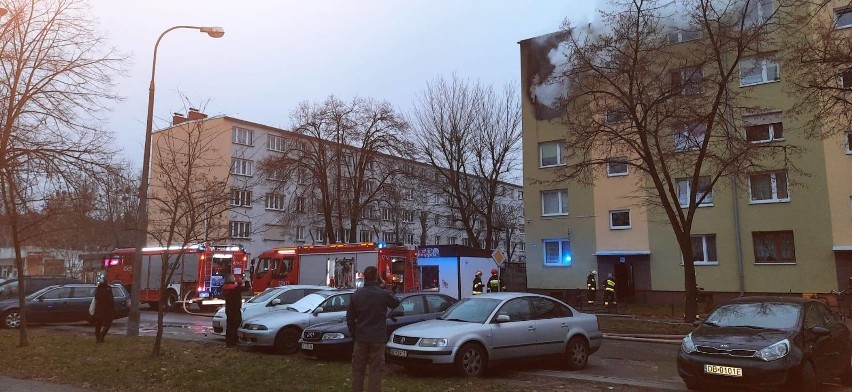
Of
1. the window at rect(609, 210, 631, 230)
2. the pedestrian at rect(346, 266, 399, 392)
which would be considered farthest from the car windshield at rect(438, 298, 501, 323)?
the window at rect(609, 210, 631, 230)

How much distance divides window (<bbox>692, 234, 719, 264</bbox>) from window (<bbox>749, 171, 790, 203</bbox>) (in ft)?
8.23

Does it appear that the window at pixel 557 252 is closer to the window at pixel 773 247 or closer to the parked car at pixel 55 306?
the window at pixel 773 247

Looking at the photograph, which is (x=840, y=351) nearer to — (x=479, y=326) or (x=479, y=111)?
(x=479, y=326)

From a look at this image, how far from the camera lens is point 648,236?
29.2 m

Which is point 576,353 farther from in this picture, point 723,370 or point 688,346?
point 723,370

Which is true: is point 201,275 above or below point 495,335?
above

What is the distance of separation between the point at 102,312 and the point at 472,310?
373 inches

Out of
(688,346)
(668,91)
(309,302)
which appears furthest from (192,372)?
(668,91)

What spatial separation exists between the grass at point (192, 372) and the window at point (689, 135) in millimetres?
11875

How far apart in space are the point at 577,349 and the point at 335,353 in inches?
181

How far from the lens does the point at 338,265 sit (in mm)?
24938

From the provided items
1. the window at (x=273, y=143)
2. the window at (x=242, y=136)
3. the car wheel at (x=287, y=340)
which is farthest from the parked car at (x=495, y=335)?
the window at (x=273, y=143)

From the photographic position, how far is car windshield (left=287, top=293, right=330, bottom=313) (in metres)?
14.4

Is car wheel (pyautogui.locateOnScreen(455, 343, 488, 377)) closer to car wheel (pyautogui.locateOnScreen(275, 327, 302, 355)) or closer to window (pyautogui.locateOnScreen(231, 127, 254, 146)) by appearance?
car wheel (pyautogui.locateOnScreen(275, 327, 302, 355))
